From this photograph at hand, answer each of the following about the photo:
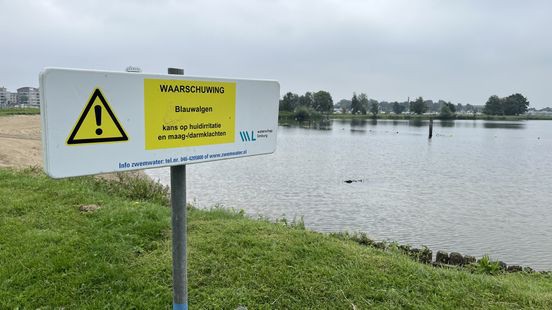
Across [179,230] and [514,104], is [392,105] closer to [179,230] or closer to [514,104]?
[514,104]

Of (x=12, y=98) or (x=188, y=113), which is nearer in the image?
(x=188, y=113)

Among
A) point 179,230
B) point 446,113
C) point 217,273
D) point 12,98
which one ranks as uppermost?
point 12,98

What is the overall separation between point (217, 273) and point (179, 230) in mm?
1785

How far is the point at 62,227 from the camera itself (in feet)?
17.7

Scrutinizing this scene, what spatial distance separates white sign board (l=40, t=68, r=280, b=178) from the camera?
197 cm

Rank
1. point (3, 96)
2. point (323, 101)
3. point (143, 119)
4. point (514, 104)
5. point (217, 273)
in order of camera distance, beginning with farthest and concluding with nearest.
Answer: point (514, 104)
point (323, 101)
point (3, 96)
point (217, 273)
point (143, 119)

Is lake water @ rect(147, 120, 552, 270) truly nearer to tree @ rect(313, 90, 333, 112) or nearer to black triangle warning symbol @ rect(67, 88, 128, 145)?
black triangle warning symbol @ rect(67, 88, 128, 145)

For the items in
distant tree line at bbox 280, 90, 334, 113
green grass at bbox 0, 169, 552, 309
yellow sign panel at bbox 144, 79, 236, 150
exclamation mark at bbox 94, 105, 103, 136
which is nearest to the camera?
exclamation mark at bbox 94, 105, 103, 136

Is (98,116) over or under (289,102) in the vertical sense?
under

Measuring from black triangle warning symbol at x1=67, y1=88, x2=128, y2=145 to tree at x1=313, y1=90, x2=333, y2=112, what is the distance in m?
131

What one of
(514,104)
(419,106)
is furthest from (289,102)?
(514,104)

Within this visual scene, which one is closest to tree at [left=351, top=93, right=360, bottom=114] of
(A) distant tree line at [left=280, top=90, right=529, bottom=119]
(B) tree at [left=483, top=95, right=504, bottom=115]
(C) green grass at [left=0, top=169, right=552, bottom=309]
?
(A) distant tree line at [left=280, top=90, right=529, bottom=119]

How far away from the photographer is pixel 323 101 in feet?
432

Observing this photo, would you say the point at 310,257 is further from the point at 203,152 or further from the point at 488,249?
the point at 488,249
